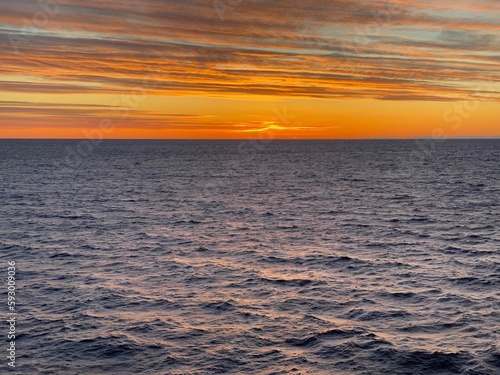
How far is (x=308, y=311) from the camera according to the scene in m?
28.5

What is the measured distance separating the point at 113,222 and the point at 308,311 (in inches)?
1412

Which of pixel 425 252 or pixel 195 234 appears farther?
pixel 195 234

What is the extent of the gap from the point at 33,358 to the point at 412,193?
76656 mm

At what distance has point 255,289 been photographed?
Result: 3256 centimetres

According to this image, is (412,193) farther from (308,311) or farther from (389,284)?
(308,311)

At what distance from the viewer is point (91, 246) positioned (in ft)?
148

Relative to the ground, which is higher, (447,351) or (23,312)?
(23,312)

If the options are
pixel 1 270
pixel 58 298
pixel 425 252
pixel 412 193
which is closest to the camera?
pixel 58 298

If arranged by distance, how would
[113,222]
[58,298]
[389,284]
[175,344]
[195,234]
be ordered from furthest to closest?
[113,222], [195,234], [389,284], [58,298], [175,344]

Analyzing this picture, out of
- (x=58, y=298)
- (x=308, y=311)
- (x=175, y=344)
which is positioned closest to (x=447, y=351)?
(x=308, y=311)

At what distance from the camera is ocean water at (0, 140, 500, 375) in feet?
74.6

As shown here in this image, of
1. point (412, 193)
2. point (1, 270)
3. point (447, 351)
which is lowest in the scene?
point (447, 351)

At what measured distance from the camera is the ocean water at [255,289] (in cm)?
2275

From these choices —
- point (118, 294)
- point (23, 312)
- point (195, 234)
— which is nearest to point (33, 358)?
point (23, 312)
